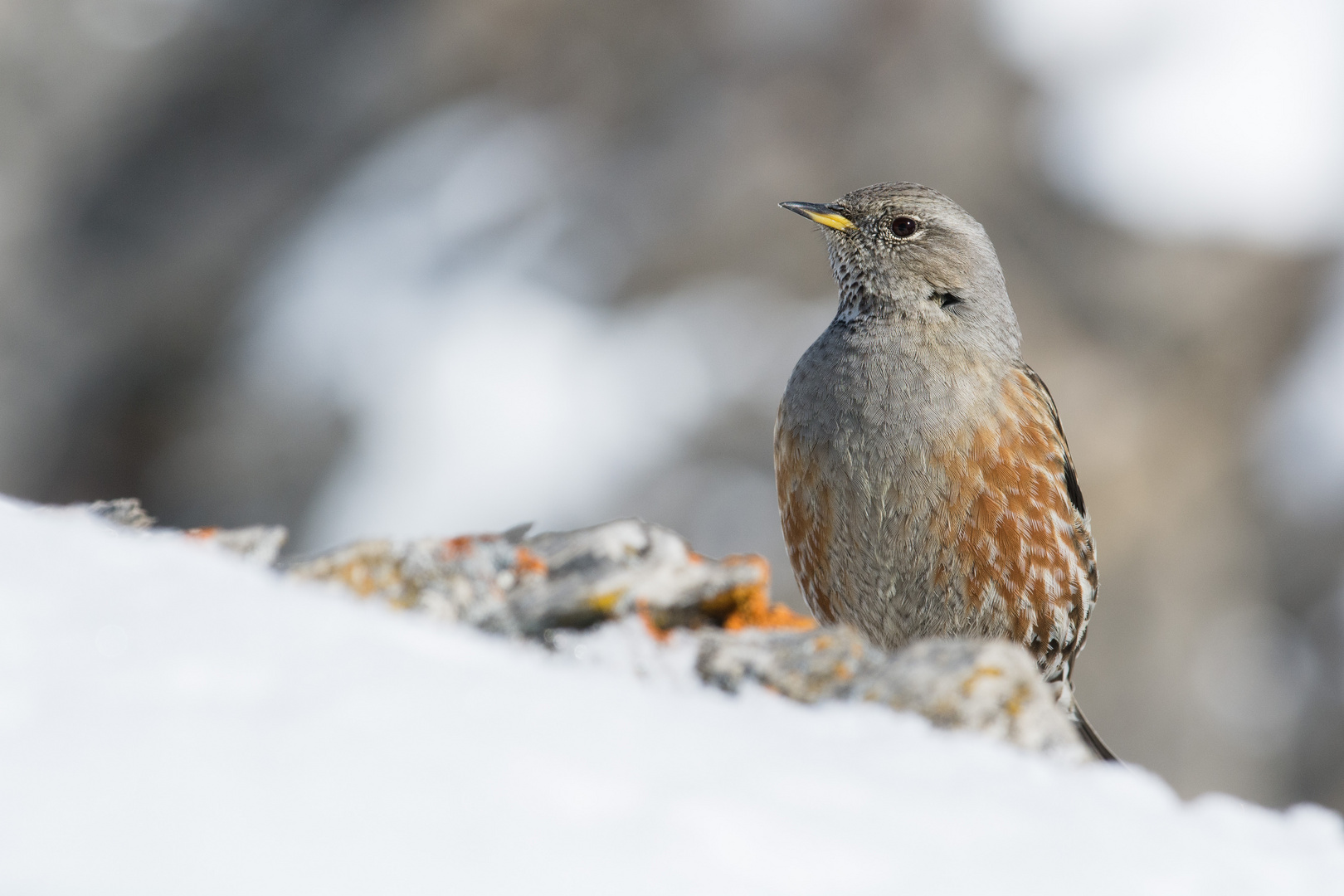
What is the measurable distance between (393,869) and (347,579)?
1638 millimetres

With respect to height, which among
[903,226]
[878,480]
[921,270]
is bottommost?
[878,480]

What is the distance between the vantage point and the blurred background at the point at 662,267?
16.6 metres

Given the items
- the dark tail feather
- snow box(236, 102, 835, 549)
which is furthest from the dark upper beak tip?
snow box(236, 102, 835, 549)

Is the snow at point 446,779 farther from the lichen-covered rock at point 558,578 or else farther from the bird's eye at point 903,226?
the bird's eye at point 903,226

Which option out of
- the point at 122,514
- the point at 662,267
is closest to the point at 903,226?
the point at 122,514

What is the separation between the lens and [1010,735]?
10.7 ft

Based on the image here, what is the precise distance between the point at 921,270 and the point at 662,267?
1276cm

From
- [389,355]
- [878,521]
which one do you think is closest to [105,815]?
[878,521]

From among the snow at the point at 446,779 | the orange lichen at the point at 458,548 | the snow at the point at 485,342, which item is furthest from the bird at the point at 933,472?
the snow at the point at 485,342

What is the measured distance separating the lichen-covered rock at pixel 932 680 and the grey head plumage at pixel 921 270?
8.18ft

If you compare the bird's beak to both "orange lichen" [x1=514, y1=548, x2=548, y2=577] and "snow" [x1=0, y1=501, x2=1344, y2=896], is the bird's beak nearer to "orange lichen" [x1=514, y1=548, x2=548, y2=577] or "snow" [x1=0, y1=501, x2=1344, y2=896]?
"orange lichen" [x1=514, y1=548, x2=548, y2=577]

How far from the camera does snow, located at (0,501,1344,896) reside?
2.12 metres

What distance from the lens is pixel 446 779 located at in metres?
2.33

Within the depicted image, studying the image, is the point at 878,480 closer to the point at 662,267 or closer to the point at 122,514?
the point at 122,514
